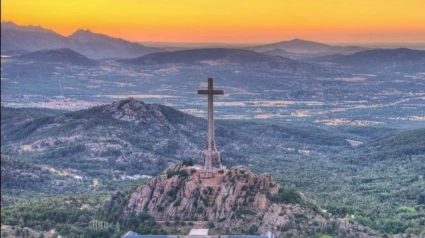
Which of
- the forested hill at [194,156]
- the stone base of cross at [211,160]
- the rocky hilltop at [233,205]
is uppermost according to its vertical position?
the stone base of cross at [211,160]

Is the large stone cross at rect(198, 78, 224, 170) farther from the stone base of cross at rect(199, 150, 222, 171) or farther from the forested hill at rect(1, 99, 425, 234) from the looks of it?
the forested hill at rect(1, 99, 425, 234)

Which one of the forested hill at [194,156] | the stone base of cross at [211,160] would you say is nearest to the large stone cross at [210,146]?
the stone base of cross at [211,160]

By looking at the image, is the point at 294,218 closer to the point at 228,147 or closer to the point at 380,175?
the point at 380,175

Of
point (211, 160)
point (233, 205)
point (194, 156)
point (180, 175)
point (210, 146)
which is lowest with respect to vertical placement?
point (194, 156)

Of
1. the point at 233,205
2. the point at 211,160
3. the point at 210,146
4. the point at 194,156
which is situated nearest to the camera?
the point at 233,205

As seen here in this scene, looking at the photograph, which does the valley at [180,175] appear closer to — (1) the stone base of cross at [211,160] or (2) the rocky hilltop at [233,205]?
(2) the rocky hilltop at [233,205]

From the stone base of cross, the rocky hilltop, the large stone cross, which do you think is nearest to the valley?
A: the rocky hilltop

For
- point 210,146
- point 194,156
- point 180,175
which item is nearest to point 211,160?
point 210,146

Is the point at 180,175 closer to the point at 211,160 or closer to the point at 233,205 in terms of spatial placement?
the point at 211,160

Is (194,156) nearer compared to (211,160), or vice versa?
(211,160)

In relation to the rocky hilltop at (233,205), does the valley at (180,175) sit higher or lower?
lower
